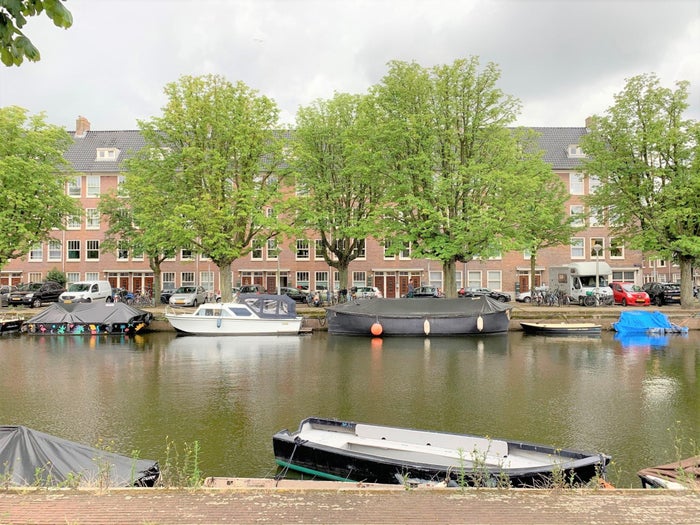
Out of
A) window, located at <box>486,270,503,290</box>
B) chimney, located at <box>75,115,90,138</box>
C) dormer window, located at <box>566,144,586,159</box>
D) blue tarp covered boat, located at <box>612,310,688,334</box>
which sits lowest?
blue tarp covered boat, located at <box>612,310,688,334</box>

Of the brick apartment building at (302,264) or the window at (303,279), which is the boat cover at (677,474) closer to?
the brick apartment building at (302,264)

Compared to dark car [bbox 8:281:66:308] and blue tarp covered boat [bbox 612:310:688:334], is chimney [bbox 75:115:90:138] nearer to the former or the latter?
dark car [bbox 8:281:66:308]

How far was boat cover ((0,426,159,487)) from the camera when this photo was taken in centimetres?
641

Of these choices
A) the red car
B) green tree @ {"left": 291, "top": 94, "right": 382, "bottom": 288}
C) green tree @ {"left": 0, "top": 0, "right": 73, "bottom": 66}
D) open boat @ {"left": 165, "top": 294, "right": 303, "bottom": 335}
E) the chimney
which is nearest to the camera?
green tree @ {"left": 0, "top": 0, "right": 73, "bottom": 66}

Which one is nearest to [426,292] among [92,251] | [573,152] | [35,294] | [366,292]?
[366,292]

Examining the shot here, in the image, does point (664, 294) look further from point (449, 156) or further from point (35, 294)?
point (35, 294)

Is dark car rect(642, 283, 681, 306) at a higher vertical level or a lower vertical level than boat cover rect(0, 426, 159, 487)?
higher

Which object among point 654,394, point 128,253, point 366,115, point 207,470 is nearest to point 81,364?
point 207,470

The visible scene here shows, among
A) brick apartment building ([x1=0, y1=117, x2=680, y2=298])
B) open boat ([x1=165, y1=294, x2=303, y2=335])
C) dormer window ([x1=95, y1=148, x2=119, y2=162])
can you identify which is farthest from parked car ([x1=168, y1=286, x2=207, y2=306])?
dormer window ([x1=95, y1=148, x2=119, y2=162])

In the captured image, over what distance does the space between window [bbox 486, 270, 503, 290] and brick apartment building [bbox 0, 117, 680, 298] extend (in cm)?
10

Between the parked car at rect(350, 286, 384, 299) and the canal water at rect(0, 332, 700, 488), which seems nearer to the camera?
the canal water at rect(0, 332, 700, 488)

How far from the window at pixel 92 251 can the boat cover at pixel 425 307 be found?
34802 millimetres

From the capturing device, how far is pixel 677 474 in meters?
6.79

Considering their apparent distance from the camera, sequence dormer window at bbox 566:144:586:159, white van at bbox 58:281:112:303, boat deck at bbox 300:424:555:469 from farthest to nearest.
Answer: dormer window at bbox 566:144:586:159 → white van at bbox 58:281:112:303 → boat deck at bbox 300:424:555:469
